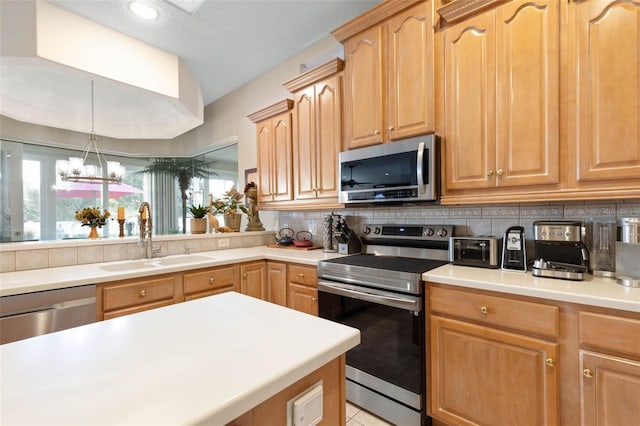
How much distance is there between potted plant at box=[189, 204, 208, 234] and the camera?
2.96 meters

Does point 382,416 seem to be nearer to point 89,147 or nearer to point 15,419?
point 15,419

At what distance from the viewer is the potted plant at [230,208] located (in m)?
3.22

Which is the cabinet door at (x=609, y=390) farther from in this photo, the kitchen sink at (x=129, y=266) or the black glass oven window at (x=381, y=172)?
the kitchen sink at (x=129, y=266)

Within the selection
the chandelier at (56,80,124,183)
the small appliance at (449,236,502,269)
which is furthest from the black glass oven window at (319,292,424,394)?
the chandelier at (56,80,124,183)

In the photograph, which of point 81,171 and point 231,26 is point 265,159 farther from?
point 81,171

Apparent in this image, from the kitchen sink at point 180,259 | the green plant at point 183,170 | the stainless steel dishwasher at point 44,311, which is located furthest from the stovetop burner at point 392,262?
the green plant at point 183,170

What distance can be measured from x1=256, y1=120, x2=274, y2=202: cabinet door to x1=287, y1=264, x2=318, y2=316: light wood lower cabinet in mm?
1024

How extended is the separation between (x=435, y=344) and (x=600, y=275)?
89cm

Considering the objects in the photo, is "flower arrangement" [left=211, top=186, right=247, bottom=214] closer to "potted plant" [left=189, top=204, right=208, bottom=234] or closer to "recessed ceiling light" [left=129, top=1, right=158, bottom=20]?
"potted plant" [left=189, top=204, right=208, bottom=234]

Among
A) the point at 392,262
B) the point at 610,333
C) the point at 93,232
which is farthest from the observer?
the point at 93,232

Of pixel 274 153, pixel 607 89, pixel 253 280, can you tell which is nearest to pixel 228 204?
pixel 274 153

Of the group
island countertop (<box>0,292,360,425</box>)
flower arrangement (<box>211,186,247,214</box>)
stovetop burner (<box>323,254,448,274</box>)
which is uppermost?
flower arrangement (<box>211,186,247,214</box>)

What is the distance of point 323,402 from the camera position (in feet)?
2.31

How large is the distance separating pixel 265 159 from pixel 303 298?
5.15ft
